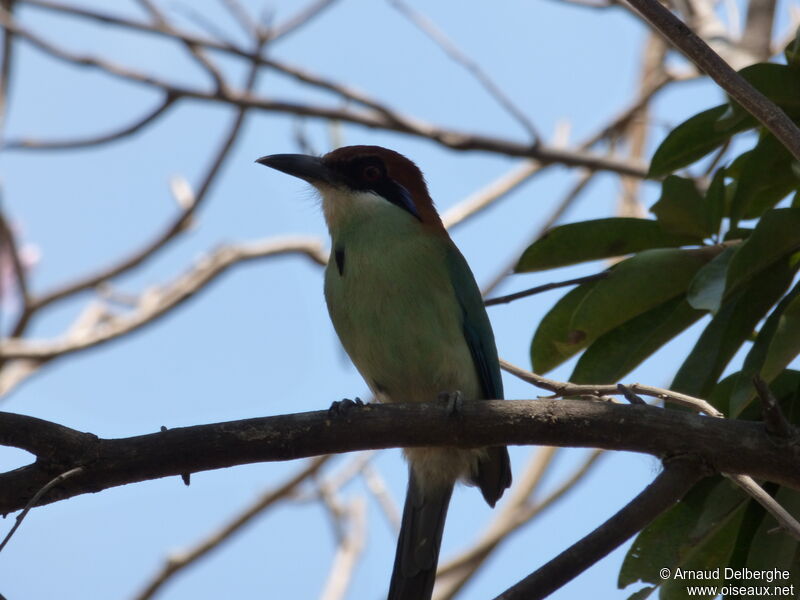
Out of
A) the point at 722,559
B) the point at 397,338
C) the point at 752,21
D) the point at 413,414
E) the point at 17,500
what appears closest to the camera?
the point at 17,500

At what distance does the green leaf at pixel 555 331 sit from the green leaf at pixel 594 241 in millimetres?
123

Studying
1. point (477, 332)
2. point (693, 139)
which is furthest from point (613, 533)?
point (477, 332)

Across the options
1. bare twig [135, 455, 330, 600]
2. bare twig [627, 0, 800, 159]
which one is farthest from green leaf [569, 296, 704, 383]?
bare twig [135, 455, 330, 600]

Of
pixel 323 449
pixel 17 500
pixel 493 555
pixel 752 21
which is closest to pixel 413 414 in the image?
pixel 323 449

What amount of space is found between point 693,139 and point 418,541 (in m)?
1.80

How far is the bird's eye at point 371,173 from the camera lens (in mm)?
4711

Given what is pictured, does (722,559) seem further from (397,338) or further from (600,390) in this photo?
(397,338)

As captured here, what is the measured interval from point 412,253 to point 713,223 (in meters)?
1.26

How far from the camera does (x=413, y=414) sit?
2918 mm

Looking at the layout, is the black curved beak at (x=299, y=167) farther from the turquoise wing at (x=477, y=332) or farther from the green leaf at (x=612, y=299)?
the green leaf at (x=612, y=299)

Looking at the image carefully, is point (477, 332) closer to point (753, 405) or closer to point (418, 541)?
point (418, 541)

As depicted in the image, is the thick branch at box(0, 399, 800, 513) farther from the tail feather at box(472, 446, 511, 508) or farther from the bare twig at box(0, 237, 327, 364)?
the bare twig at box(0, 237, 327, 364)

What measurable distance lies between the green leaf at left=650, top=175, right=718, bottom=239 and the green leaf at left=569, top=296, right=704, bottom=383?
0.24m

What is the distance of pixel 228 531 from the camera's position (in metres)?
6.96
